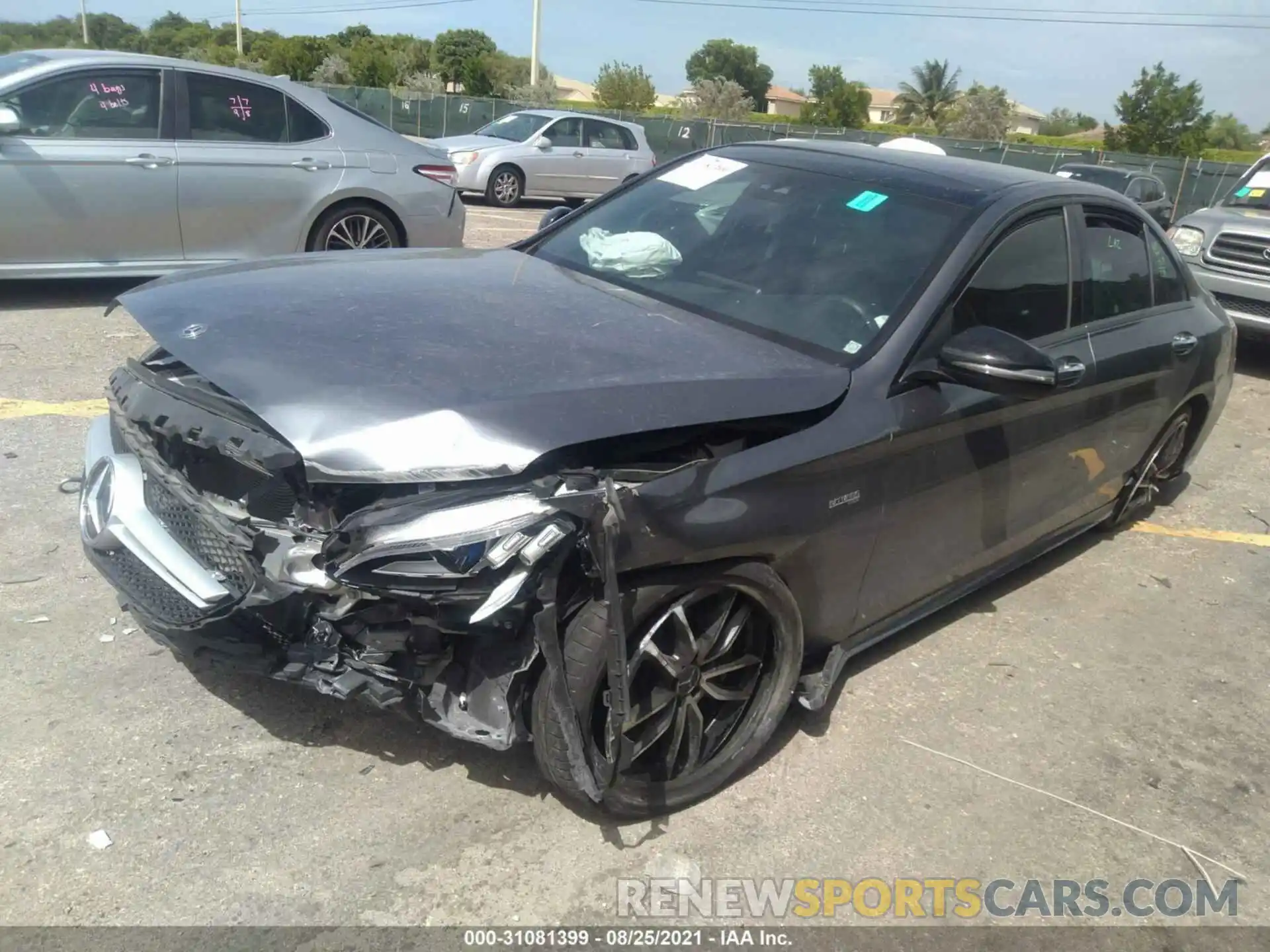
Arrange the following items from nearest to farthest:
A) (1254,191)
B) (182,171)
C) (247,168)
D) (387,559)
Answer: (387,559) < (182,171) < (247,168) < (1254,191)

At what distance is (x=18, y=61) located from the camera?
21.6 feet

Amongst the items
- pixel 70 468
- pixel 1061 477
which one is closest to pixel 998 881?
pixel 1061 477

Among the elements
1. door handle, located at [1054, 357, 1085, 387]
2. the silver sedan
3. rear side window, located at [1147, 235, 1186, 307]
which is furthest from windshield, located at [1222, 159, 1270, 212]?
door handle, located at [1054, 357, 1085, 387]

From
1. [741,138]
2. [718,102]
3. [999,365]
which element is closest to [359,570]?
[999,365]

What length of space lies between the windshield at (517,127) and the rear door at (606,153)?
794mm

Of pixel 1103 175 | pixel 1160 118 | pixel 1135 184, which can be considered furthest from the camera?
pixel 1160 118

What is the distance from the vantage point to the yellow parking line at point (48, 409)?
5.00 meters

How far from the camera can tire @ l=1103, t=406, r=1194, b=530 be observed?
485cm

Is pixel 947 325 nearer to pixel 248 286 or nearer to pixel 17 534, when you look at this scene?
pixel 248 286

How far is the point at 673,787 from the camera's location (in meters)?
2.78

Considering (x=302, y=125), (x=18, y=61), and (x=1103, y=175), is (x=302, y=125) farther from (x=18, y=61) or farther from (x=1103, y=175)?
(x=1103, y=175)

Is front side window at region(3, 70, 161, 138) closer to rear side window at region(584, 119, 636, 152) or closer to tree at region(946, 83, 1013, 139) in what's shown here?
rear side window at region(584, 119, 636, 152)

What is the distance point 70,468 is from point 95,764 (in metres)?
2.11

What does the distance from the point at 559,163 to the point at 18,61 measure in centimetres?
1012
